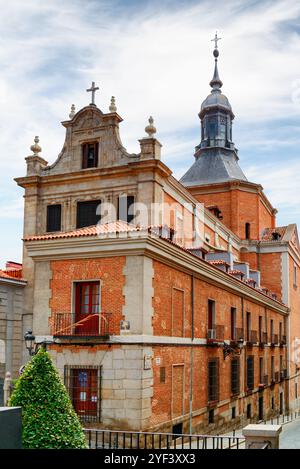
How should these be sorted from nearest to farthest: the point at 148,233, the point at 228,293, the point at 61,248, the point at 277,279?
the point at 148,233, the point at 61,248, the point at 228,293, the point at 277,279

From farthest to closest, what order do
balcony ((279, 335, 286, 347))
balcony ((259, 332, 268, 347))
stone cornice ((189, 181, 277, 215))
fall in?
stone cornice ((189, 181, 277, 215)) < balcony ((279, 335, 286, 347)) < balcony ((259, 332, 268, 347))

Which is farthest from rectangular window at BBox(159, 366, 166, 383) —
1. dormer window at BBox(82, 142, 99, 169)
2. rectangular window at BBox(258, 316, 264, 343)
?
rectangular window at BBox(258, 316, 264, 343)

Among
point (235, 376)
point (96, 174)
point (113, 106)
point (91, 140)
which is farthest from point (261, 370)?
point (113, 106)

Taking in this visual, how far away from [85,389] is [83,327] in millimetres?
1895

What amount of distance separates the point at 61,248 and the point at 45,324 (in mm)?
2549

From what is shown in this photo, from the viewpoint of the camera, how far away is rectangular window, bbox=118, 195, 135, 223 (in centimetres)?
2884

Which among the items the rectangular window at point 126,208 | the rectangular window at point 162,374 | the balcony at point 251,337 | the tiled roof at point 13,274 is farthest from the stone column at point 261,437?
the rectangular window at point 126,208

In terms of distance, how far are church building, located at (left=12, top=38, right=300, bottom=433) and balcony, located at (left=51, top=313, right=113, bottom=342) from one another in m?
0.04

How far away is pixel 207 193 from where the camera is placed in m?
47.0

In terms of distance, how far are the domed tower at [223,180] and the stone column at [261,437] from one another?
1401 inches

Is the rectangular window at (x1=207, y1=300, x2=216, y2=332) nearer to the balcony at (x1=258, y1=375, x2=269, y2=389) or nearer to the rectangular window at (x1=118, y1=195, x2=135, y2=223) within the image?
the rectangular window at (x1=118, y1=195, x2=135, y2=223)
